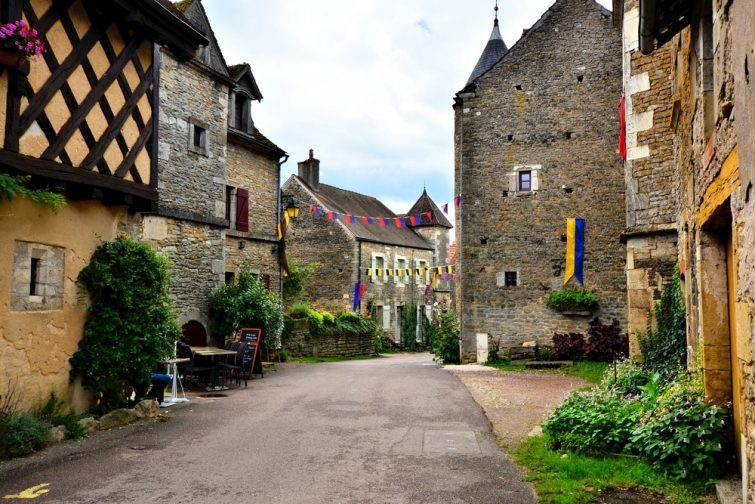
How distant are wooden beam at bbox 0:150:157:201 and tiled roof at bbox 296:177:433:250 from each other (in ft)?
66.4

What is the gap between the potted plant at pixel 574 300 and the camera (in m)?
15.5

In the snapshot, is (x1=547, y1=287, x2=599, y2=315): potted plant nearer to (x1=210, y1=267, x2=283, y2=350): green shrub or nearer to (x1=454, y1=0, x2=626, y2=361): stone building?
(x1=454, y1=0, x2=626, y2=361): stone building

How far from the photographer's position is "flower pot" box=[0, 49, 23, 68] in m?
5.54

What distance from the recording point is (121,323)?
24.1 feet

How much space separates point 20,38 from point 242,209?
10564 mm

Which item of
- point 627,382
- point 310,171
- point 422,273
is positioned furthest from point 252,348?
point 422,273

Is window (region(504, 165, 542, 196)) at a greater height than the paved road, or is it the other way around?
window (region(504, 165, 542, 196))

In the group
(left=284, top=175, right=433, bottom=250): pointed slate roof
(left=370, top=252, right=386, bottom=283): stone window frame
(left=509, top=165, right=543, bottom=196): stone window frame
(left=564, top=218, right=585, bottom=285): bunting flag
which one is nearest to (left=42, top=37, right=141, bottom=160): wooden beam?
(left=509, top=165, right=543, bottom=196): stone window frame

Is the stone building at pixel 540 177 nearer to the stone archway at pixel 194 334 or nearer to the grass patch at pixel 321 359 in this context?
the grass patch at pixel 321 359

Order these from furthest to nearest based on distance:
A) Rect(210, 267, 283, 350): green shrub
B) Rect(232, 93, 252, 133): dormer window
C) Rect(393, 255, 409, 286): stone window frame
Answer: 1. Rect(393, 255, 409, 286): stone window frame
2. Rect(232, 93, 252, 133): dormer window
3. Rect(210, 267, 283, 350): green shrub

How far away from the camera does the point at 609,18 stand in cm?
1612

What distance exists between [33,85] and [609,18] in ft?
47.8

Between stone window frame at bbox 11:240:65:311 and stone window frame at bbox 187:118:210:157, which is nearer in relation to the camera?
stone window frame at bbox 11:240:65:311

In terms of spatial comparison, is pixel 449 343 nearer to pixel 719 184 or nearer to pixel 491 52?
pixel 491 52
